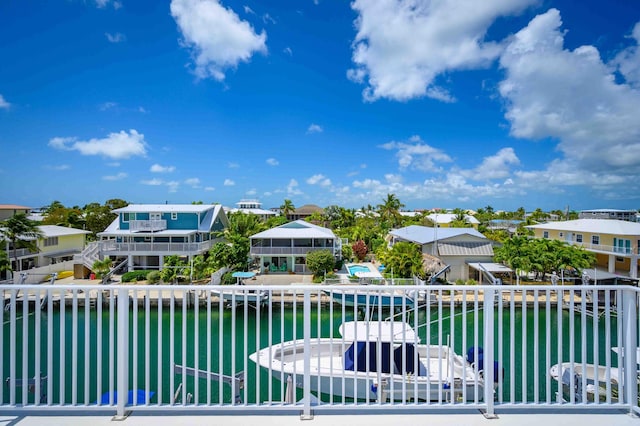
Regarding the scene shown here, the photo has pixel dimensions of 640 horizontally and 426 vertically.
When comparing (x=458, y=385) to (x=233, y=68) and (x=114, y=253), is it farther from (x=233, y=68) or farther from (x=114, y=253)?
(x=233, y=68)

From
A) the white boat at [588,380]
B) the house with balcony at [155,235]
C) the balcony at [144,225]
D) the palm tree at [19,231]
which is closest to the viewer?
the white boat at [588,380]

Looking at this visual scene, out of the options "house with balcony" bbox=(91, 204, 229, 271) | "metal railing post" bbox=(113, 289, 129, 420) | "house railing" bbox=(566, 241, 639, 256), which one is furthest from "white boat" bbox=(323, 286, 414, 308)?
"house railing" bbox=(566, 241, 639, 256)

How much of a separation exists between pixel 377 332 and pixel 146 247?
1941 centimetres

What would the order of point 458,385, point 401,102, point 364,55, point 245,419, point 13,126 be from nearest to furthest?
1. point 245,419
2. point 458,385
3. point 364,55
4. point 13,126
5. point 401,102

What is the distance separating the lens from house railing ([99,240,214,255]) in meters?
21.3

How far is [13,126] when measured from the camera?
30016 mm

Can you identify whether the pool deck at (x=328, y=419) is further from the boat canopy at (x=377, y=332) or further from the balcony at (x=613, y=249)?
the balcony at (x=613, y=249)

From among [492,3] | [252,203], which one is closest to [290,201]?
[252,203]

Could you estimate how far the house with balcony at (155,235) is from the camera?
2139cm

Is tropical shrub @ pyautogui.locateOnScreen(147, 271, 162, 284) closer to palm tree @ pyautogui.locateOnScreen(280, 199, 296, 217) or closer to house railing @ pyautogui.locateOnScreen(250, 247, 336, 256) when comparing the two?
house railing @ pyautogui.locateOnScreen(250, 247, 336, 256)

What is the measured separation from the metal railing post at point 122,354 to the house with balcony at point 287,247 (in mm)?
18631

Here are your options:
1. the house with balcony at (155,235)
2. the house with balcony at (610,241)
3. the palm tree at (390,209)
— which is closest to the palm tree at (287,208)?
the palm tree at (390,209)

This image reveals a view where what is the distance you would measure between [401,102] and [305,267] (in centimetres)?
2366

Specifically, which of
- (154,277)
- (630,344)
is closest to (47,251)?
(154,277)
